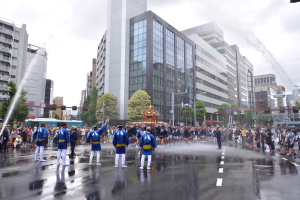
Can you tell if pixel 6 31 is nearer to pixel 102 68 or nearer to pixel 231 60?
pixel 102 68

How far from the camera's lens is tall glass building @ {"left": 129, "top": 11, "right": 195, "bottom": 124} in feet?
185

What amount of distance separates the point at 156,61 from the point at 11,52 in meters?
39.3

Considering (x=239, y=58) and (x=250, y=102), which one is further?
(x=250, y=102)

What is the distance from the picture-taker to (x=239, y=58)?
112000 mm

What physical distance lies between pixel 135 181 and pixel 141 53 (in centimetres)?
5203

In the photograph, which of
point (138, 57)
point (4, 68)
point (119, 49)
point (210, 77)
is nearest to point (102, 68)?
point (119, 49)

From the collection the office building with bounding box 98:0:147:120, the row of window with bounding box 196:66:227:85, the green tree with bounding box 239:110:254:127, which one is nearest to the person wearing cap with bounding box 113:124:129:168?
the office building with bounding box 98:0:147:120

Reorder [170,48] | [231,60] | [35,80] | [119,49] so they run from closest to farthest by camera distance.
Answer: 1. [119,49]
2. [170,48]
3. [35,80]
4. [231,60]

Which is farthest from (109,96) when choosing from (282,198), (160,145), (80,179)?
(282,198)

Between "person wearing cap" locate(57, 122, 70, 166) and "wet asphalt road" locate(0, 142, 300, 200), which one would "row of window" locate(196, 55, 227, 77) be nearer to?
"person wearing cap" locate(57, 122, 70, 166)

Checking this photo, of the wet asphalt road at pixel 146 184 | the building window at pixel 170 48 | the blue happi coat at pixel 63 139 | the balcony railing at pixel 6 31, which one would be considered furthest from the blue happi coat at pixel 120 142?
the balcony railing at pixel 6 31

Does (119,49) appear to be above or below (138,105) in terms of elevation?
above

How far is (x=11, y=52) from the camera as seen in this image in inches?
2451

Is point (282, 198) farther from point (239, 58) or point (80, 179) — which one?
point (239, 58)
